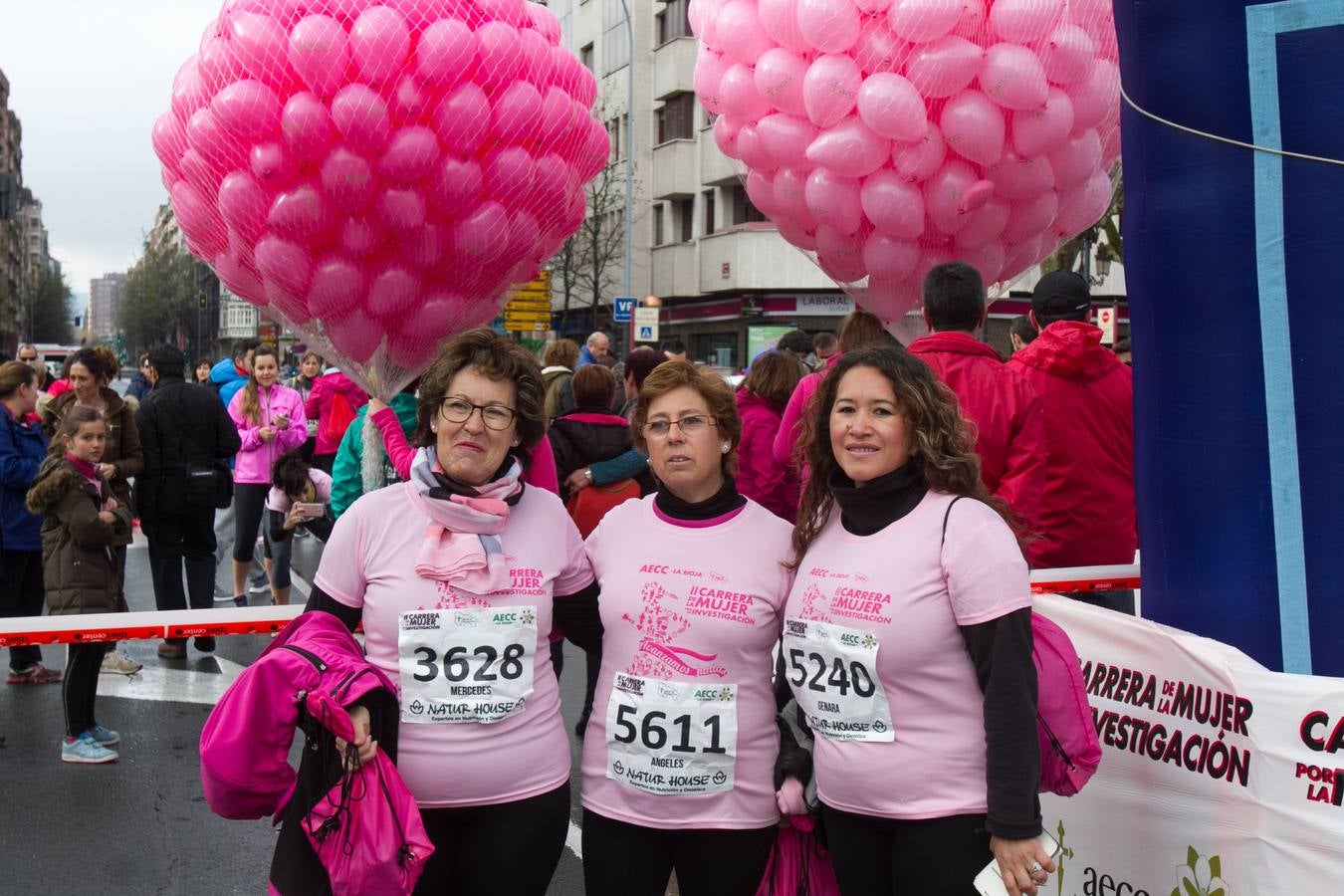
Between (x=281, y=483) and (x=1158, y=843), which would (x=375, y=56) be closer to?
(x=1158, y=843)

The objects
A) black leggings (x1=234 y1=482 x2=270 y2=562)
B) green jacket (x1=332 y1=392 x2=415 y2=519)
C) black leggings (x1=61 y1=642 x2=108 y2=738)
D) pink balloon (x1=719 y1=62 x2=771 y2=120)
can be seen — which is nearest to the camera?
pink balloon (x1=719 y1=62 x2=771 y2=120)

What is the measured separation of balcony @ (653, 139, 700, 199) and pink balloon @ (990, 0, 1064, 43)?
34118 mm

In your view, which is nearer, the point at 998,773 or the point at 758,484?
the point at 998,773

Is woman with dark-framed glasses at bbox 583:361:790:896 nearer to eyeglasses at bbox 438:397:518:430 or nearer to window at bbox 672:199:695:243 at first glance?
eyeglasses at bbox 438:397:518:430

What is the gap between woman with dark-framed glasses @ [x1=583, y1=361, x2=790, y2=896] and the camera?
9.15ft

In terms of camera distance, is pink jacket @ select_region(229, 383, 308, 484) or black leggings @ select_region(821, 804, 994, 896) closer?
black leggings @ select_region(821, 804, 994, 896)

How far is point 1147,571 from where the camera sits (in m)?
3.37

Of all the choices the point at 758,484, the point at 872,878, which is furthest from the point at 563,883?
the point at 872,878

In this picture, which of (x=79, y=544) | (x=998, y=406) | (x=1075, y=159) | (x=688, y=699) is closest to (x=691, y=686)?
(x=688, y=699)

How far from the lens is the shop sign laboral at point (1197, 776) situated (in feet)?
8.86

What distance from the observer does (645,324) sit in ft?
87.3

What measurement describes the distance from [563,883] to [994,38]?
3.47 meters

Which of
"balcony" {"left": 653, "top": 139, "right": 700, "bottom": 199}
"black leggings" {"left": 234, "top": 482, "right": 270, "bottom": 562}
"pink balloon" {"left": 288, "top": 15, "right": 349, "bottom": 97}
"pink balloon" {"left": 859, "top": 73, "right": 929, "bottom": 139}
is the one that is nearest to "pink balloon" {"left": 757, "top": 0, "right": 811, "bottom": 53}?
"pink balloon" {"left": 859, "top": 73, "right": 929, "bottom": 139}

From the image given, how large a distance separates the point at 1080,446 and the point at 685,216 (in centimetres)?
3620
